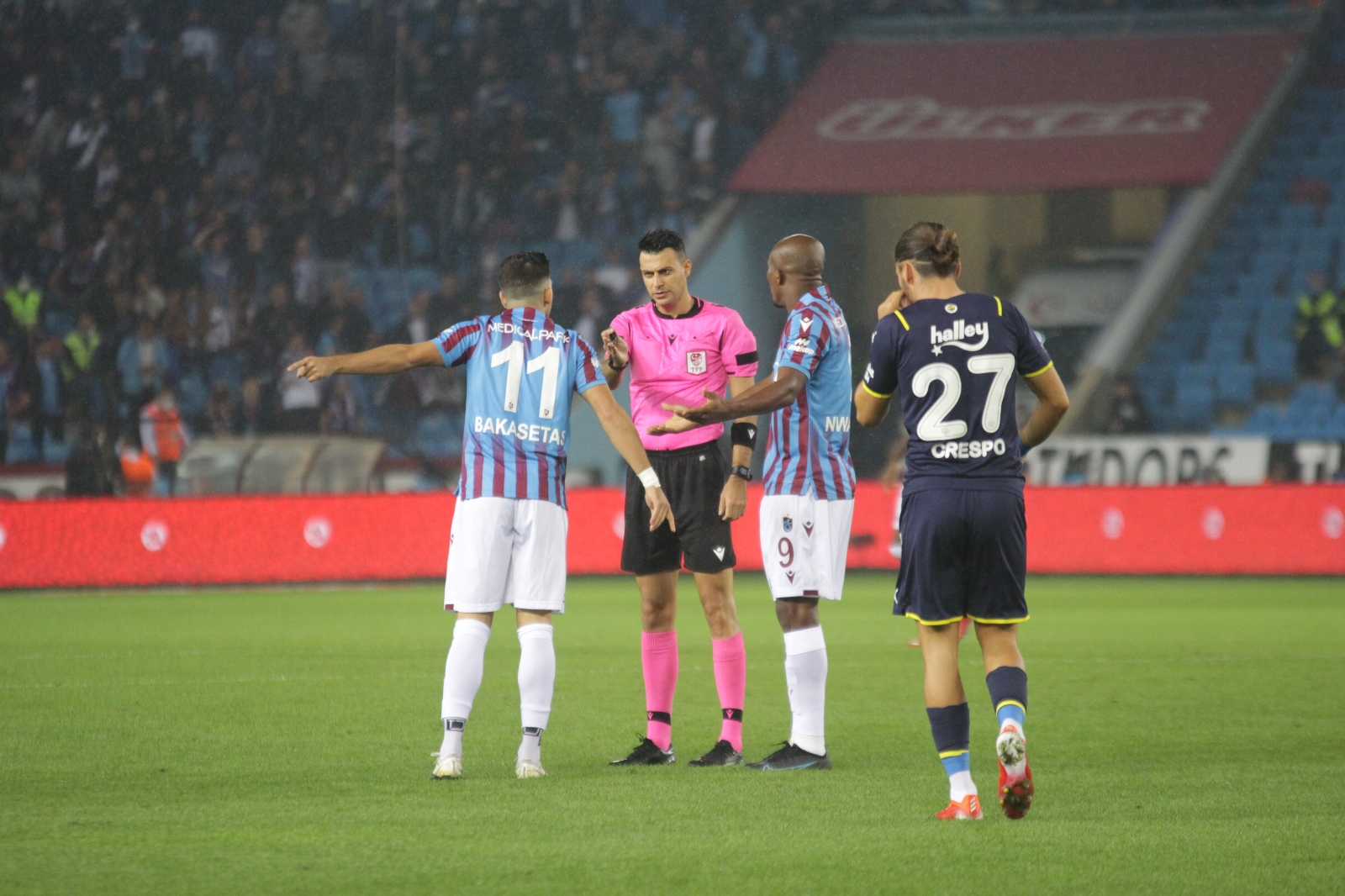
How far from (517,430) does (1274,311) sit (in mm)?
17798

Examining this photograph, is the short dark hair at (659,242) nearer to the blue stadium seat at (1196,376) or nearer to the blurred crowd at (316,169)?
the blurred crowd at (316,169)

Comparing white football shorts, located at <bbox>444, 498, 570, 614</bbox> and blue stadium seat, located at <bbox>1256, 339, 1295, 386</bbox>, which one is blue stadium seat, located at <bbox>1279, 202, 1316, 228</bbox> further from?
white football shorts, located at <bbox>444, 498, 570, 614</bbox>

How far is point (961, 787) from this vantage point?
4.98m

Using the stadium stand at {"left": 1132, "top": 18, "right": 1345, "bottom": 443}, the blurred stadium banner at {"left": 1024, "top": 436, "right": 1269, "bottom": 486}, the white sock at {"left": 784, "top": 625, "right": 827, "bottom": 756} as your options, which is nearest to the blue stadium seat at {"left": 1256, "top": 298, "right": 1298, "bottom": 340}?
the stadium stand at {"left": 1132, "top": 18, "right": 1345, "bottom": 443}

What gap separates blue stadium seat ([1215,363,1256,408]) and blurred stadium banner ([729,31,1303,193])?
291cm

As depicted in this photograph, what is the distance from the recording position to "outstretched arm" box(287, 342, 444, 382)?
5.78 metres

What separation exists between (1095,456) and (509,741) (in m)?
13.6

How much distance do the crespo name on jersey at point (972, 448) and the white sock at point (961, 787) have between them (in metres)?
0.95

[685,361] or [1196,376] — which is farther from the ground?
[1196,376]

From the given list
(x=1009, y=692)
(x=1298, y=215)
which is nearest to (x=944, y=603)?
(x=1009, y=692)

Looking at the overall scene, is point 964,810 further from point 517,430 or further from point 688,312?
point 688,312

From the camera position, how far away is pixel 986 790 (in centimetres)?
550


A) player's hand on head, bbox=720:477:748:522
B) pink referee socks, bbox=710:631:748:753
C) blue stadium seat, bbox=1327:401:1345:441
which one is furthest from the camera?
blue stadium seat, bbox=1327:401:1345:441

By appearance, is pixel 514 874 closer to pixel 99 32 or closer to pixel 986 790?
pixel 986 790
